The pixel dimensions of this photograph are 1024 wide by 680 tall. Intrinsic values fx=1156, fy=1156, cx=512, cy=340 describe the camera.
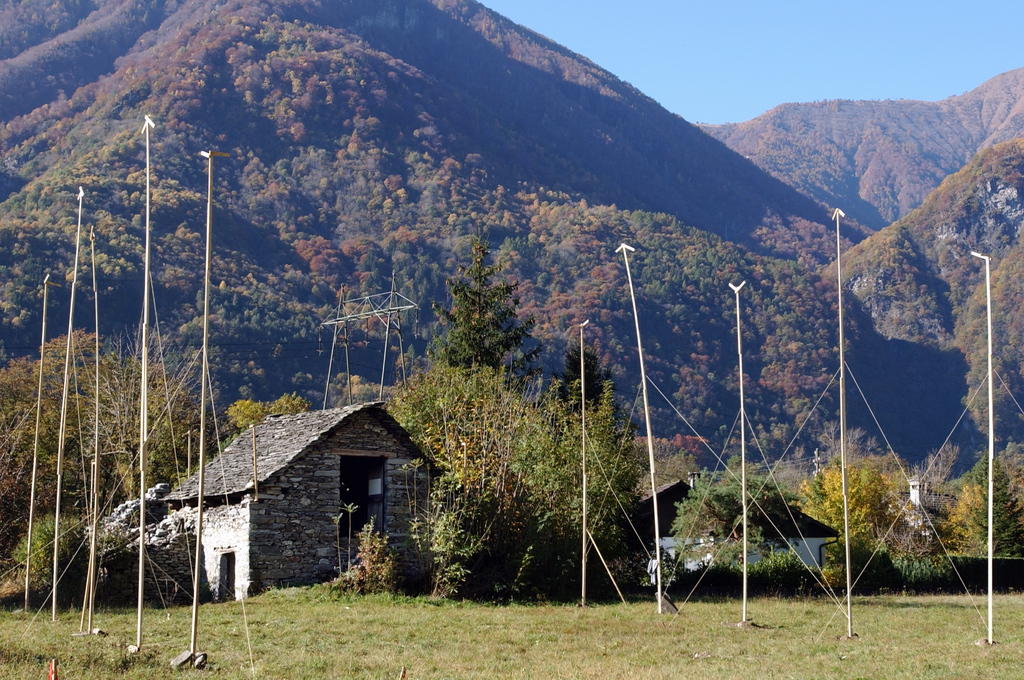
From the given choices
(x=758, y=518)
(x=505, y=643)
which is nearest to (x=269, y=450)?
(x=505, y=643)

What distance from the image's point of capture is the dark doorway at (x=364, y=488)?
125 ft

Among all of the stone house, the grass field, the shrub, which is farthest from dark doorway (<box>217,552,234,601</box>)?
the shrub

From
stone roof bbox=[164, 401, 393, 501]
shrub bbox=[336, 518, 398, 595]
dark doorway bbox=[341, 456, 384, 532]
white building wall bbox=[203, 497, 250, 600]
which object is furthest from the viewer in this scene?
dark doorway bbox=[341, 456, 384, 532]

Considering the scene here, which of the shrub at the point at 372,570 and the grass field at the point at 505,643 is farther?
the shrub at the point at 372,570

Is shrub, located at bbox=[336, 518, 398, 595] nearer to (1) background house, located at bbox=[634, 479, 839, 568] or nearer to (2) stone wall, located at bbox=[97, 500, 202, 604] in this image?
(2) stone wall, located at bbox=[97, 500, 202, 604]

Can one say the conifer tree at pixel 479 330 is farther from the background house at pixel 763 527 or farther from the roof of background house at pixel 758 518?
the background house at pixel 763 527

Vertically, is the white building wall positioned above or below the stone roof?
below

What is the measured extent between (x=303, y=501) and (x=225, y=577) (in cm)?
361

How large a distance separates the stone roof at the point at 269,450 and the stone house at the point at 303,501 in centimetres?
5

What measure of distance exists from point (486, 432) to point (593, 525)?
4930 mm

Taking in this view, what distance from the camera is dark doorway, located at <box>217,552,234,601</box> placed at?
36.5 m

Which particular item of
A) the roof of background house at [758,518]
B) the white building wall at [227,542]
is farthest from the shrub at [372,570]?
the roof of background house at [758,518]

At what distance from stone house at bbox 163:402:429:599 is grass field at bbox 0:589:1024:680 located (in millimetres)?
1544

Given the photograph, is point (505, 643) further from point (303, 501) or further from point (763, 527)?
point (763, 527)
